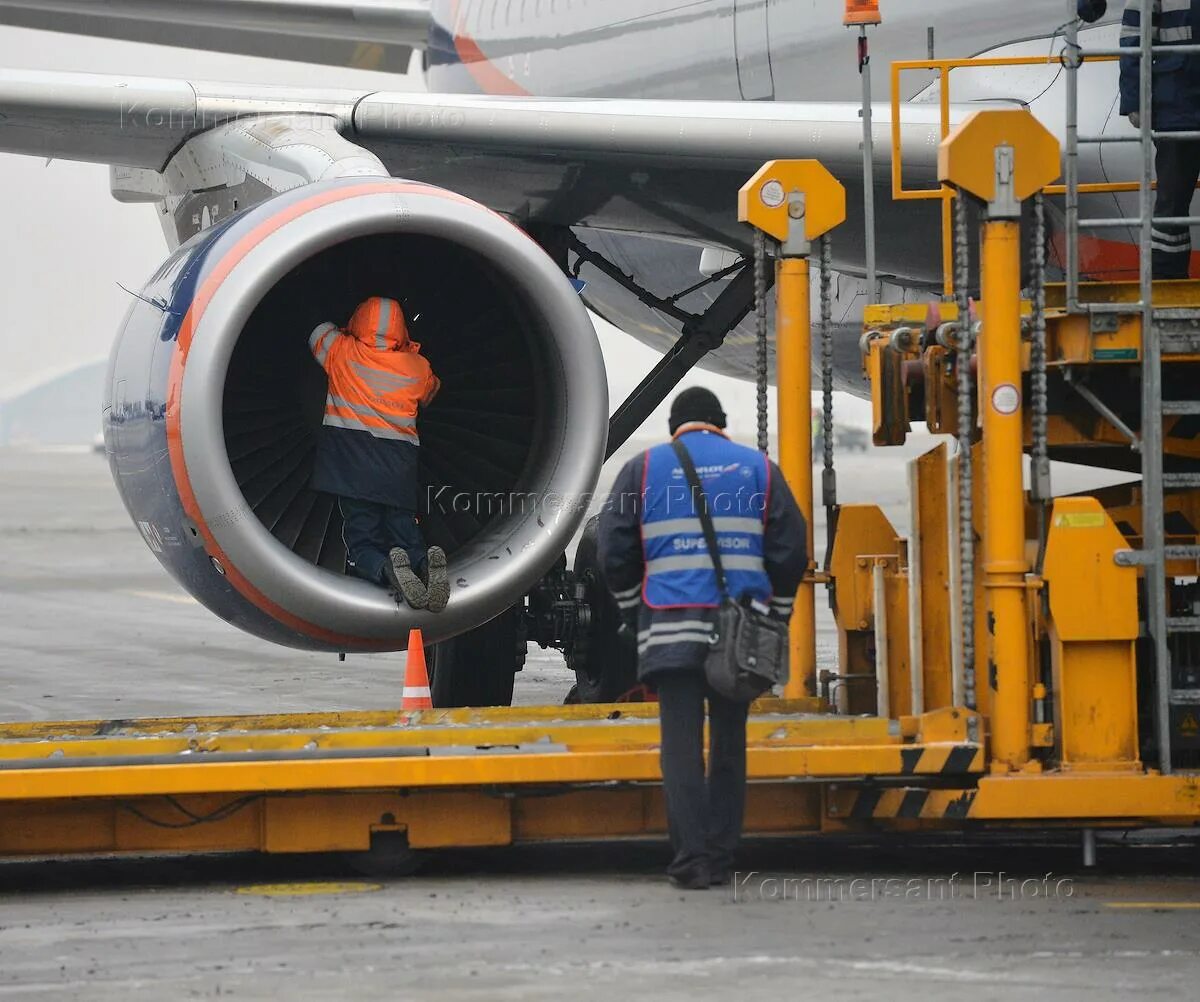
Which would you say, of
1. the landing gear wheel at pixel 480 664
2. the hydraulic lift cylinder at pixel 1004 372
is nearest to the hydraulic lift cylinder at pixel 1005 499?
the hydraulic lift cylinder at pixel 1004 372

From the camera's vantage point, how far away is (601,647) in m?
9.12

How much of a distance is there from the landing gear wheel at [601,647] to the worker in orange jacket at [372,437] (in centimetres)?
217

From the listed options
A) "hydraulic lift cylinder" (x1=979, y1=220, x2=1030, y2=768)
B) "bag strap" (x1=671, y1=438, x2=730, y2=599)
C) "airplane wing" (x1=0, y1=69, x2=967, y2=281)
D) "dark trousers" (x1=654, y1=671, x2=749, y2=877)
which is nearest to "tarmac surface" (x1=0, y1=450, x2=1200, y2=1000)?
"dark trousers" (x1=654, y1=671, x2=749, y2=877)

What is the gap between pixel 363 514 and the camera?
269 inches

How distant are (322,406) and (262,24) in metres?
7.05


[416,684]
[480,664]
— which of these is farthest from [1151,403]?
[480,664]

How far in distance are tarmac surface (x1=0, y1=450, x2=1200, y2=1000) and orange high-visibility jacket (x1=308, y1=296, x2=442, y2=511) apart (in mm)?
1252

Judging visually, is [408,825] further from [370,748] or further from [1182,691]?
[1182,691]

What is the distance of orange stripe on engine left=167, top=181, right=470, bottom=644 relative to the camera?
21.2ft

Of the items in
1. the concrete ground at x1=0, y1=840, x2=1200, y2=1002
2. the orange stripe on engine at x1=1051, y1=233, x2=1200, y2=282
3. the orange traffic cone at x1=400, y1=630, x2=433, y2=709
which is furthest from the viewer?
the orange stripe on engine at x1=1051, y1=233, x2=1200, y2=282

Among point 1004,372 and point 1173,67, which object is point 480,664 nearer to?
point 1004,372

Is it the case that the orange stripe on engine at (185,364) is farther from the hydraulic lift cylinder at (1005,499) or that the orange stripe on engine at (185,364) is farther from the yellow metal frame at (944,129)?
the hydraulic lift cylinder at (1005,499)

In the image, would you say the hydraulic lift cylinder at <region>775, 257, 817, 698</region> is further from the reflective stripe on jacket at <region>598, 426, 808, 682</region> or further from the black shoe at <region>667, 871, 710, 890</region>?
the black shoe at <region>667, 871, 710, 890</region>

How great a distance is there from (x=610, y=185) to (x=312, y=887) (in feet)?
12.6
